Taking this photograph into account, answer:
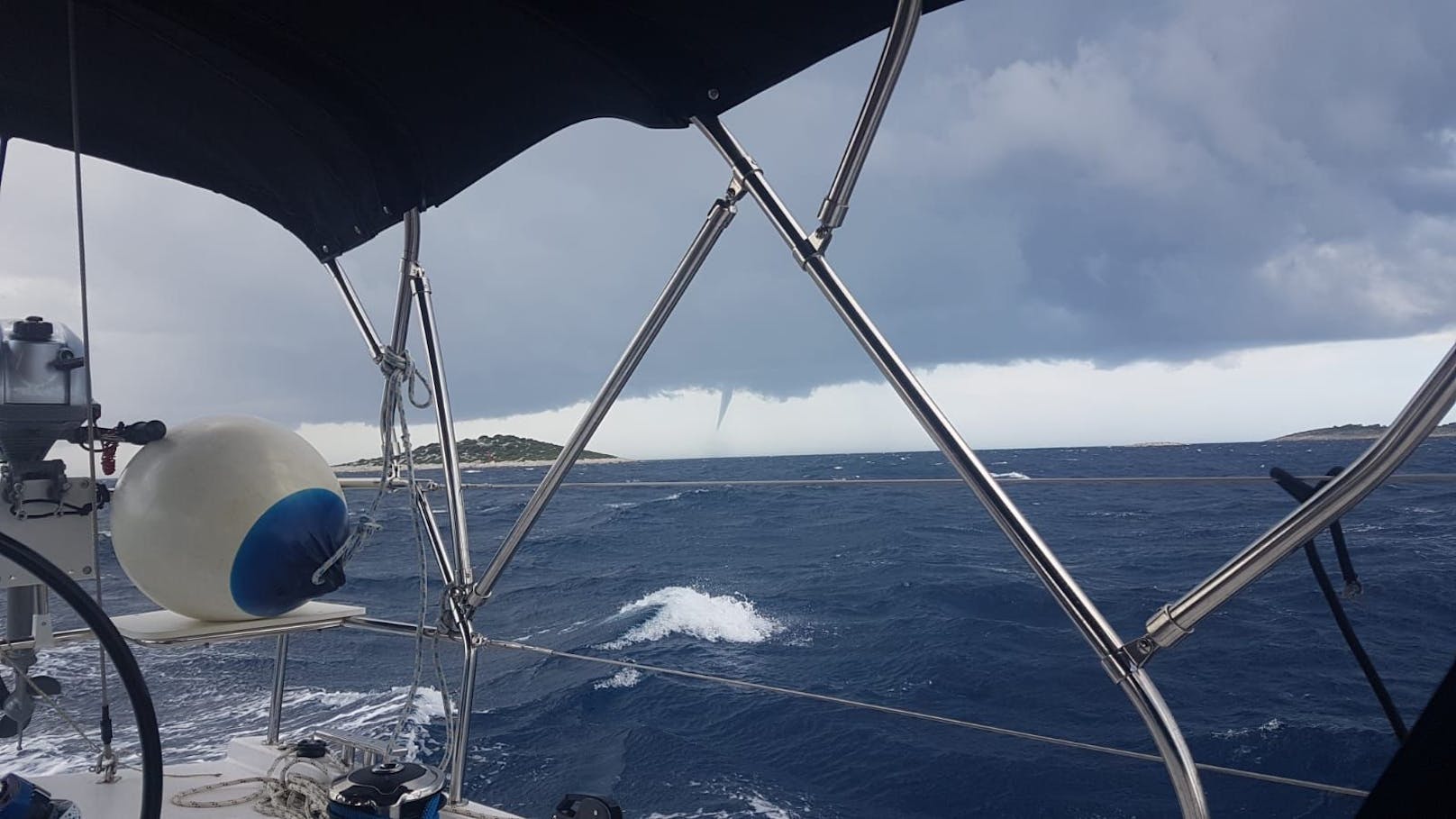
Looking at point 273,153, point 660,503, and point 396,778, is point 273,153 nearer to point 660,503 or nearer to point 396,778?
point 396,778

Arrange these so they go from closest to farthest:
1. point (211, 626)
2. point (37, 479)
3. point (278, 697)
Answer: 1. point (37, 479)
2. point (211, 626)
3. point (278, 697)

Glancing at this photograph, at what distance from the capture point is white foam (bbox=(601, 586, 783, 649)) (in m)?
8.80

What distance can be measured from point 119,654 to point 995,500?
3.64 ft

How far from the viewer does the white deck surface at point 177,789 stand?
1.76m

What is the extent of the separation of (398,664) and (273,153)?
612cm

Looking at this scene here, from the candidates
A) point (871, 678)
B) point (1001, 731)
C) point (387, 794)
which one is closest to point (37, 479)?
Answer: point (387, 794)

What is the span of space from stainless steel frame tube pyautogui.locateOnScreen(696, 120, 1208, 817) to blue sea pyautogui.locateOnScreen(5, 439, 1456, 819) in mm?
582

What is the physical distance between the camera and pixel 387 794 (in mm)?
1363

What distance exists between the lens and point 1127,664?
1.04 meters

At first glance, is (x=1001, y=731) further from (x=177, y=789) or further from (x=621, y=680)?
(x=621, y=680)

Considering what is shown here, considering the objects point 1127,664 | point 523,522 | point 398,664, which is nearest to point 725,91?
point 523,522

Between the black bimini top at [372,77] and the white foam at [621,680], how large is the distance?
5.58 metres

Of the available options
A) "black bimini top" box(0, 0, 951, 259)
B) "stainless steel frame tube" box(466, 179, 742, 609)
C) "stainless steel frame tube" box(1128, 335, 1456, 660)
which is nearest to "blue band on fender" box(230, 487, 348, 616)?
"stainless steel frame tube" box(466, 179, 742, 609)

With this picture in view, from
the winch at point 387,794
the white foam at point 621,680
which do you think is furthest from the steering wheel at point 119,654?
the white foam at point 621,680
